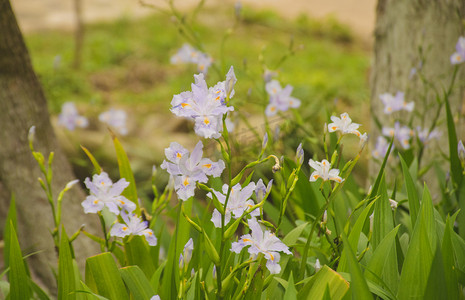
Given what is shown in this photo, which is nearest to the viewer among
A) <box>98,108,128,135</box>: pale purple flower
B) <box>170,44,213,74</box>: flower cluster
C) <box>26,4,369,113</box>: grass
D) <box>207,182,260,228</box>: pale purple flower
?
<box>207,182,260,228</box>: pale purple flower

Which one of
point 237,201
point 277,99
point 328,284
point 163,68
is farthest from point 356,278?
point 163,68

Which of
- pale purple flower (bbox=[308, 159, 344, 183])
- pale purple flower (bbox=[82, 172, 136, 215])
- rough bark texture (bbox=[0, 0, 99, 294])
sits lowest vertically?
rough bark texture (bbox=[0, 0, 99, 294])

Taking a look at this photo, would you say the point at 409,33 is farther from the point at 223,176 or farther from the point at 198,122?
the point at 198,122

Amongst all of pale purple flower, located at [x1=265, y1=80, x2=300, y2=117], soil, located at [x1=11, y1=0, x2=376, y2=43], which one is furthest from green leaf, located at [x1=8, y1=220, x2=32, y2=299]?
soil, located at [x1=11, y1=0, x2=376, y2=43]

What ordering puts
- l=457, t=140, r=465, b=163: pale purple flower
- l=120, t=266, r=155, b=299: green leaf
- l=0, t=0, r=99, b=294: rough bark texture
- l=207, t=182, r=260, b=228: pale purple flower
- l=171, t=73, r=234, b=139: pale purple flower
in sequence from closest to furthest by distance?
l=171, t=73, r=234, b=139: pale purple flower, l=207, t=182, r=260, b=228: pale purple flower, l=120, t=266, r=155, b=299: green leaf, l=457, t=140, r=465, b=163: pale purple flower, l=0, t=0, r=99, b=294: rough bark texture

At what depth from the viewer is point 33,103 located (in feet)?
6.39

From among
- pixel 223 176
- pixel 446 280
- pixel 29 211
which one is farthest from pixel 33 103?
pixel 446 280

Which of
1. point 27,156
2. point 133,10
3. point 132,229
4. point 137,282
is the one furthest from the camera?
point 133,10

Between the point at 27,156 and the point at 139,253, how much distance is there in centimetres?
74

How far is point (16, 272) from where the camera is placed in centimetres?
126

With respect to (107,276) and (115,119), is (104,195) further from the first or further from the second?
(115,119)

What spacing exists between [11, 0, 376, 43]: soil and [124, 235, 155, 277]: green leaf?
6601mm

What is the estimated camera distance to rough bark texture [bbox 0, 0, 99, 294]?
6.22 ft

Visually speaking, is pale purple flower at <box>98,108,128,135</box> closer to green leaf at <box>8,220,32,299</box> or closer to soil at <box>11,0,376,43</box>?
green leaf at <box>8,220,32,299</box>
